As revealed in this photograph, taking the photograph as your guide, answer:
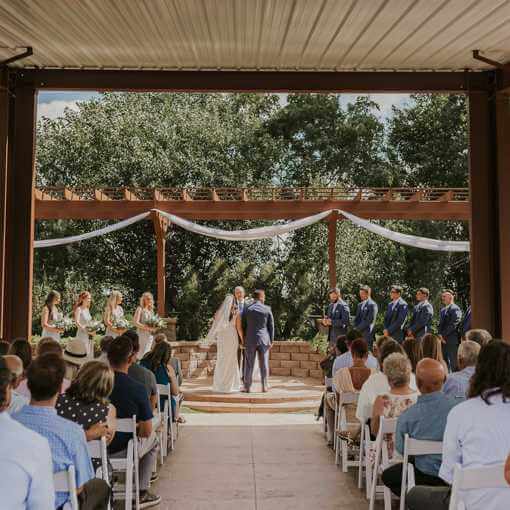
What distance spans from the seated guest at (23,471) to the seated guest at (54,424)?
2.39 ft

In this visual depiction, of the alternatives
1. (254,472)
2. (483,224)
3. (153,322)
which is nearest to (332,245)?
(153,322)

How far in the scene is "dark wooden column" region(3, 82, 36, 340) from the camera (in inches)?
303

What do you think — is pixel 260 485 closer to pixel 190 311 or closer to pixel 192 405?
pixel 192 405

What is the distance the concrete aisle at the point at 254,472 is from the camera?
5.32m

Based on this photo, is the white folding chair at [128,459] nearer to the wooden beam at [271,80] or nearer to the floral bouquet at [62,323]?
the wooden beam at [271,80]

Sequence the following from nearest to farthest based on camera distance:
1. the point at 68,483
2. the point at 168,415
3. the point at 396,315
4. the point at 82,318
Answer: the point at 68,483, the point at 168,415, the point at 82,318, the point at 396,315

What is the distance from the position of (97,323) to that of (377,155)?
Result: 1867 cm

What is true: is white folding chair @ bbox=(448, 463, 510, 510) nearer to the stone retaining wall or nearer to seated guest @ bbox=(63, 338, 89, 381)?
seated guest @ bbox=(63, 338, 89, 381)

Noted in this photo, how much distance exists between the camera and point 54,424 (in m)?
3.22

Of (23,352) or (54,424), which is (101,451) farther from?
(23,352)

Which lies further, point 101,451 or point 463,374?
point 463,374

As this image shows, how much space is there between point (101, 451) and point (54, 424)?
0.91m

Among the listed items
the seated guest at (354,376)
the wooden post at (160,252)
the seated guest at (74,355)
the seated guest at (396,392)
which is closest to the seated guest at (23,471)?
the seated guest at (396,392)

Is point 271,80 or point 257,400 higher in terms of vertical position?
point 271,80
